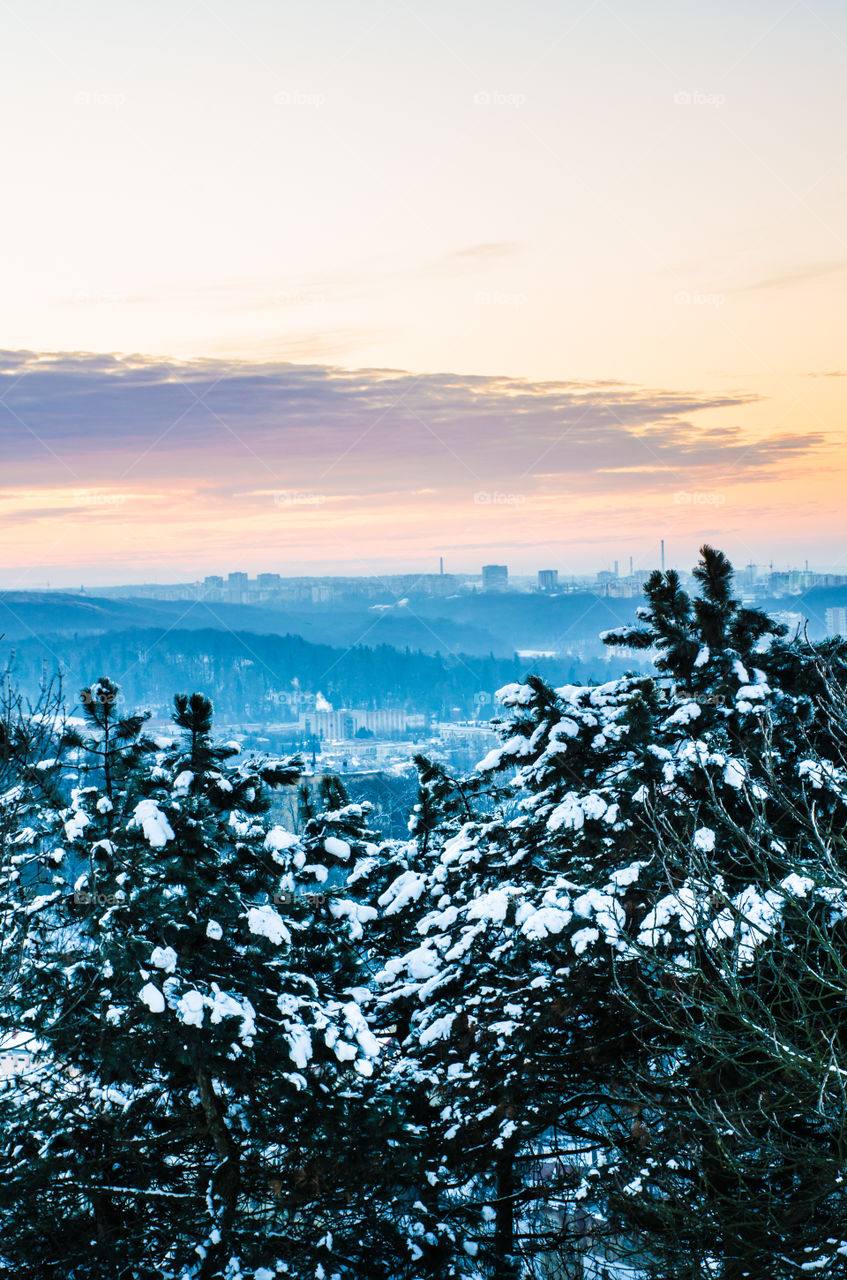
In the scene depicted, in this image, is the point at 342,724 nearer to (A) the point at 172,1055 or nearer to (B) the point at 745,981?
(A) the point at 172,1055

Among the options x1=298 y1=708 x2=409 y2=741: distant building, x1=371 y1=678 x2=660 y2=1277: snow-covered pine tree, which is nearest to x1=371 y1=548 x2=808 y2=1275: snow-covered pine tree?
x1=371 y1=678 x2=660 y2=1277: snow-covered pine tree

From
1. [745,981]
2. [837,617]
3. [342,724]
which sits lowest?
[342,724]

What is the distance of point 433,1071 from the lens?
11.9 metres

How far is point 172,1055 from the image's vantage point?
32.8 feet

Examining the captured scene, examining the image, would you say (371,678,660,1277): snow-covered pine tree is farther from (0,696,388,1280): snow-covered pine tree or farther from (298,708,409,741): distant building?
(298,708,409,741): distant building

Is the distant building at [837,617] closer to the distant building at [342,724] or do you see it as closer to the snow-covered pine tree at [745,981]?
the snow-covered pine tree at [745,981]

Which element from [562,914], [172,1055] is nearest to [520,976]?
[562,914]

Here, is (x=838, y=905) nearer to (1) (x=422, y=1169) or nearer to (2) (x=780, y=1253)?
(2) (x=780, y=1253)

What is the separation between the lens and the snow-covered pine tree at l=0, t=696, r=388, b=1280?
31.6 feet

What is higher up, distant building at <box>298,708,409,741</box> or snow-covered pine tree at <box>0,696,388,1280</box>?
snow-covered pine tree at <box>0,696,388,1280</box>

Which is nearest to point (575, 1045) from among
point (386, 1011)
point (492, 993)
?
point (492, 993)

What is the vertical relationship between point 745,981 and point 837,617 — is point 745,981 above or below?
below

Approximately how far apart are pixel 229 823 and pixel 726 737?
5591mm

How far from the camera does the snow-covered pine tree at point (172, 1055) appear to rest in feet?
31.6
